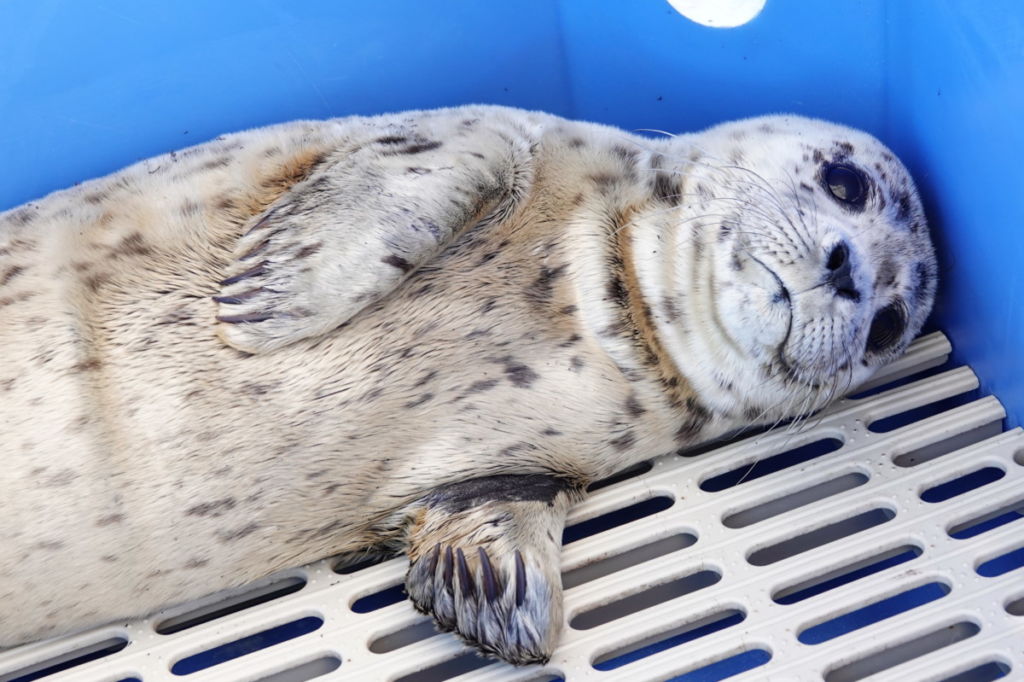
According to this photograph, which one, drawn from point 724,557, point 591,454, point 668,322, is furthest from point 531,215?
point 724,557

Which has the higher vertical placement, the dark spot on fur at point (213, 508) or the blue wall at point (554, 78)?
the blue wall at point (554, 78)

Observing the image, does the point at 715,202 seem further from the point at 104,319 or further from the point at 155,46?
the point at 155,46

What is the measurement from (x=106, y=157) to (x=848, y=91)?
5.62ft

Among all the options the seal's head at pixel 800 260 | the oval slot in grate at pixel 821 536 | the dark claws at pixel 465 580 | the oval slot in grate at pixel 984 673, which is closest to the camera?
the oval slot in grate at pixel 984 673

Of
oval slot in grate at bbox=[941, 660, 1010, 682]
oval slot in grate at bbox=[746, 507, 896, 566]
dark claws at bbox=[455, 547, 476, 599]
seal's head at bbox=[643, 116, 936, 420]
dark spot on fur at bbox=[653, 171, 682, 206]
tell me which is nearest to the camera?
oval slot in grate at bbox=[941, 660, 1010, 682]

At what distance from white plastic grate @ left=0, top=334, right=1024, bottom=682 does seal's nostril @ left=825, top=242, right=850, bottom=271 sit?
1.36ft

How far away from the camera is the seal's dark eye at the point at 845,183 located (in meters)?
2.26

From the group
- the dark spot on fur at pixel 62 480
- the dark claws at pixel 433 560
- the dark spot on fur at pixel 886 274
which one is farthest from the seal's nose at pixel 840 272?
the dark spot on fur at pixel 62 480

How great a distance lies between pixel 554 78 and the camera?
9.59 ft

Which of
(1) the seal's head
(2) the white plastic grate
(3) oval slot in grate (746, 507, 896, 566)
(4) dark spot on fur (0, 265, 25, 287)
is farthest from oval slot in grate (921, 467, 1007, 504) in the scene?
(4) dark spot on fur (0, 265, 25, 287)

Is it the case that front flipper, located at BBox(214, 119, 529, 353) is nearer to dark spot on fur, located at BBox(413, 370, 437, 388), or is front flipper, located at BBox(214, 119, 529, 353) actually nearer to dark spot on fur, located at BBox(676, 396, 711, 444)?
dark spot on fur, located at BBox(413, 370, 437, 388)

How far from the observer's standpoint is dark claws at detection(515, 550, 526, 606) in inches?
75.6

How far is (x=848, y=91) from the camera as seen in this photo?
2564mm

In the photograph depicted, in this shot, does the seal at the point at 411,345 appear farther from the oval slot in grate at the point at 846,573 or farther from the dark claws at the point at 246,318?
the oval slot in grate at the point at 846,573
